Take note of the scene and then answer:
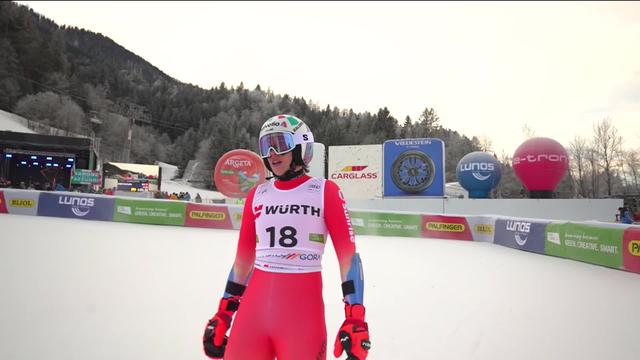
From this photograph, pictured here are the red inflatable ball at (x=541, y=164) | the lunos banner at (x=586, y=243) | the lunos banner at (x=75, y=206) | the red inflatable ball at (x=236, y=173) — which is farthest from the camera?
the red inflatable ball at (x=236, y=173)

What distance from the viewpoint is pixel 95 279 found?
22.6ft

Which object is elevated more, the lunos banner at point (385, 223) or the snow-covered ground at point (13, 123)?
the snow-covered ground at point (13, 123)

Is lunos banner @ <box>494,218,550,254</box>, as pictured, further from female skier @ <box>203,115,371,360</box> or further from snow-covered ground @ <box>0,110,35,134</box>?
snow-covered ground @ <box>0,110,35,134</box>

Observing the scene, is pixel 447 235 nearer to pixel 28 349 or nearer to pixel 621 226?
pixel 621 226

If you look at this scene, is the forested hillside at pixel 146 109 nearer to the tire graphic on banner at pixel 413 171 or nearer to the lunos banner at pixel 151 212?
the tire graphic on banner at pixel 413 171

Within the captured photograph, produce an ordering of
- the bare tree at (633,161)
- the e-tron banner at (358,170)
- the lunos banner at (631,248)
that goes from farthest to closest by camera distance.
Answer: the bare tree at (633,161) < the e-tron banner at (358,170) < the lunos banner at (631,248)

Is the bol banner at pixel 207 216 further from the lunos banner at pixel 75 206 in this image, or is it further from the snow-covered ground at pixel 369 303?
the snow-covered ground at pixel 369 303

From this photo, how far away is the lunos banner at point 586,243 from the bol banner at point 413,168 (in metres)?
9.84

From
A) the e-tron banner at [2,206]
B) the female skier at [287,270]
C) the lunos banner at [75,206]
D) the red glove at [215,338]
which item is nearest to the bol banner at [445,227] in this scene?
the lunos banner at [75,206]

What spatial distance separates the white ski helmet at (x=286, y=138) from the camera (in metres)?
2.67

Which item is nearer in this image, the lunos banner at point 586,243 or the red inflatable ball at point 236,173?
the lunos banner at point 586,243

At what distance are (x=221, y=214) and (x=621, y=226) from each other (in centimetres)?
1366

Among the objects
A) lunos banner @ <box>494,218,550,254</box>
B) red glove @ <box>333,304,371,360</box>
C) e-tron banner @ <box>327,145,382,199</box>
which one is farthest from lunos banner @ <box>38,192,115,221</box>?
red glove @ <box>333,304,371,360</box>

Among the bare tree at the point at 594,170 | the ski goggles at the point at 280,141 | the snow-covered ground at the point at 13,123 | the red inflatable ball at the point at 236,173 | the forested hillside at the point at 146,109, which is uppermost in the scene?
the forested hillside at the point at 146,109
